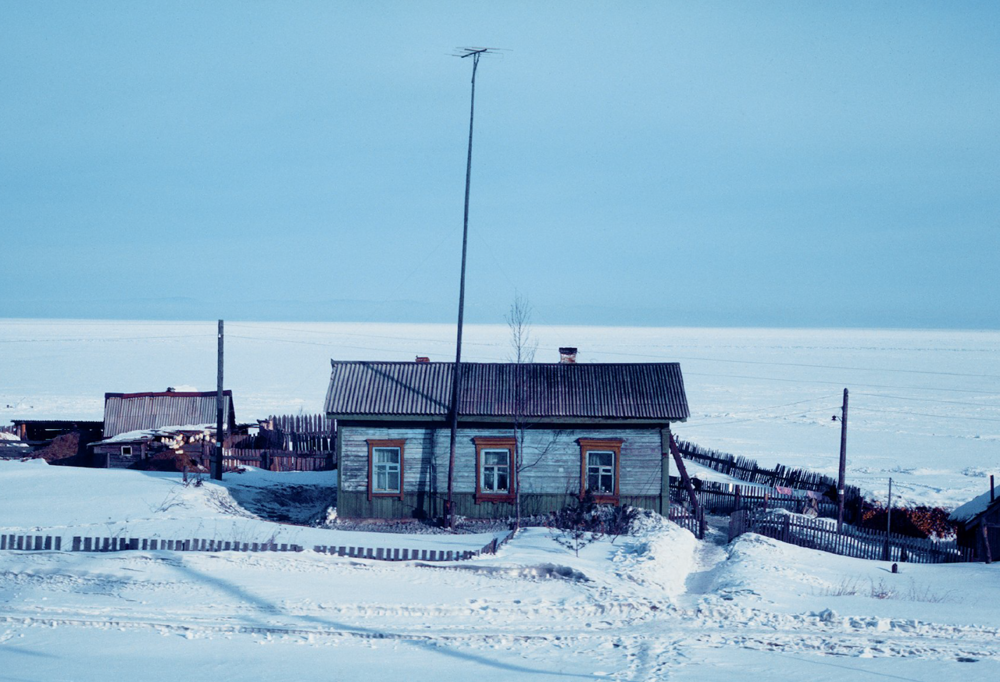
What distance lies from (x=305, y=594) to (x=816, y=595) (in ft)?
29.5

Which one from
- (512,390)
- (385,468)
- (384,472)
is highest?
(512,390)

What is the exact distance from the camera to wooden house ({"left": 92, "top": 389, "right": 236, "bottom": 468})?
31156 mm

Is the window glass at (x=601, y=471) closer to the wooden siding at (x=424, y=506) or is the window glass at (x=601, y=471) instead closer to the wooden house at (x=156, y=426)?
the wooden siding at (x=424, y=506)

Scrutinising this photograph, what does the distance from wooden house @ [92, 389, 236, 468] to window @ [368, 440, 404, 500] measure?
36.5 feet

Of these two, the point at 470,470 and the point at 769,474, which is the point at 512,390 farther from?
the point at 769,474

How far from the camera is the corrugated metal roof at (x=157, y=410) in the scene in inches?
1323

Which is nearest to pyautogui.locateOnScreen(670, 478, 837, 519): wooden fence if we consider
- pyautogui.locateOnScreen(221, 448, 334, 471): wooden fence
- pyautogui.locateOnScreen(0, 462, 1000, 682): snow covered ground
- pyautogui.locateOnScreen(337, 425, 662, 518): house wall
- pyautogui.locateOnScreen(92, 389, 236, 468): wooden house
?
pyautogui.locateOnScreen(337, 425, 662, 518): house wall

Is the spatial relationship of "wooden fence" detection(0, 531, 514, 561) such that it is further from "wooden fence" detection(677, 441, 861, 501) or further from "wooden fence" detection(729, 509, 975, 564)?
"wooden fence" detection(677, 441, 861, 501)

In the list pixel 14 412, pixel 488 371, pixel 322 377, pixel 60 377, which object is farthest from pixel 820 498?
pixel 60 377

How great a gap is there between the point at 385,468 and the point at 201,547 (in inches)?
279

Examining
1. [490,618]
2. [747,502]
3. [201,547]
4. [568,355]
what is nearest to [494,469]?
[568,355]

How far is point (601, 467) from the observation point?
22.5 m

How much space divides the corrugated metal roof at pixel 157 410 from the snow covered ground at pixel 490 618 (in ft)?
64.5

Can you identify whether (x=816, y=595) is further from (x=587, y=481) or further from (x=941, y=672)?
(x=587, y=481)
